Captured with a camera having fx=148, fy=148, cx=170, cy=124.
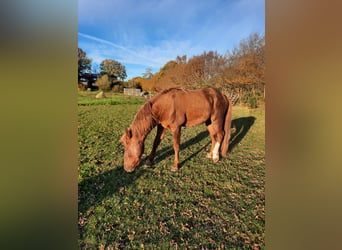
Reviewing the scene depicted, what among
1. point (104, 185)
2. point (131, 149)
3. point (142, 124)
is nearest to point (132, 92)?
point (142, 124)

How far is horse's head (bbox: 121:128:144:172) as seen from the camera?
241 centimetres

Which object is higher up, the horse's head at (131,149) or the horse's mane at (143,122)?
the horse's mane at (143,122)

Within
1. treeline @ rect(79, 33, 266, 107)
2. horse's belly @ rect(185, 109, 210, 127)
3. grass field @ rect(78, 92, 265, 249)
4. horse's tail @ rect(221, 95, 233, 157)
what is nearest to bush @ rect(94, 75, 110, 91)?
treeline @ rect(79, 33, 266, 107)

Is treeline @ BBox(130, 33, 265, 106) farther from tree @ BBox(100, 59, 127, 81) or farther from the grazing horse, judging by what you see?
tree @ BBox(100, 59, 127, 81)

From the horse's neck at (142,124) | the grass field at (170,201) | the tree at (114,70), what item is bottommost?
the grass field at (170,201)

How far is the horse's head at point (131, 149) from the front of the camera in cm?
241

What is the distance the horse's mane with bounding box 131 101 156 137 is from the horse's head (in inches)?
Result: 4.3

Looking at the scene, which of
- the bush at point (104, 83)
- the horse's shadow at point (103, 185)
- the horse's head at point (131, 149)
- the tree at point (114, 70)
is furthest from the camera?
the tree at point (114, 70)

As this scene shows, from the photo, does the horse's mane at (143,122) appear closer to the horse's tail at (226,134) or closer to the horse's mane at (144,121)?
the horse's mane at (144,121)

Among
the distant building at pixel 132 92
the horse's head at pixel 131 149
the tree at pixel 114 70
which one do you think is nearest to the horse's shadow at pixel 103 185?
the horse's head at pixel 131 149
